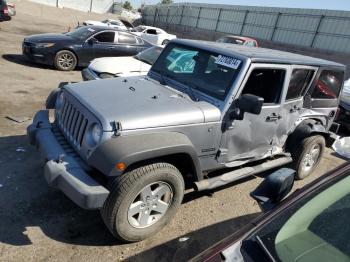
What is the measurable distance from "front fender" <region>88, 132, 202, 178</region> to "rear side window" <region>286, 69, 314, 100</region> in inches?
82.7

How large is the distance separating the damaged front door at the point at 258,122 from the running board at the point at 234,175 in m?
0.14

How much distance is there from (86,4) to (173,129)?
51646 millimetres

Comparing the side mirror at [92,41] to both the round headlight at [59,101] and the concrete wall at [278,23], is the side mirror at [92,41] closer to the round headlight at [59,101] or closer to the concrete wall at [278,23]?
the round headlight at [59,101]

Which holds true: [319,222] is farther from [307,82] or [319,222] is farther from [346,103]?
[346,103]

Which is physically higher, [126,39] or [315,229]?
[315,229]

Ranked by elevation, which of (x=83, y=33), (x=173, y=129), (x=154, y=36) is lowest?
(x=154, y=36)

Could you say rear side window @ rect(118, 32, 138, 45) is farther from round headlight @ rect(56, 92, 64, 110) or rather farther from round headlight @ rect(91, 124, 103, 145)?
round headlight @ rect(91, 124, 103, 145)

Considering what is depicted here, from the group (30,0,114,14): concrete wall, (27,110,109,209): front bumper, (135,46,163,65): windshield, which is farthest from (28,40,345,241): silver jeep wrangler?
(30,0,114,14): concrete wall

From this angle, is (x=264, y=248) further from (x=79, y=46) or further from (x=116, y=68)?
(x=79, y=46)

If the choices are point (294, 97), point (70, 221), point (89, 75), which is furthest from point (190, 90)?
point (89, 75)

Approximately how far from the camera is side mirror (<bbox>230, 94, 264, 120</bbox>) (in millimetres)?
3816

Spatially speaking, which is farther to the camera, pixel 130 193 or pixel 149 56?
pixel 149 56

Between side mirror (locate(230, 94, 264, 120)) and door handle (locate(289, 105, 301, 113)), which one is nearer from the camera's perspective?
side mirror (locate(230, 94, 264, 120))

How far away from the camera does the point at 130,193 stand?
3.36 m
